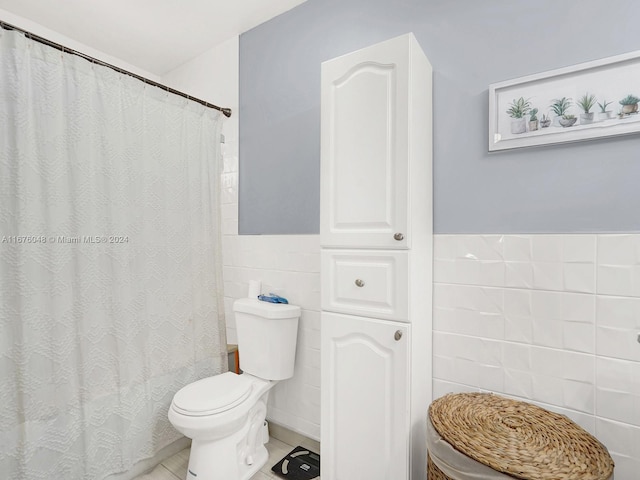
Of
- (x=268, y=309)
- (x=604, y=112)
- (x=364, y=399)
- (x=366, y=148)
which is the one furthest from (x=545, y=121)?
(x=268, y=309)

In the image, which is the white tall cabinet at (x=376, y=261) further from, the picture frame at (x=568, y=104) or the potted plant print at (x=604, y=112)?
the potted plant print at (x=604, y=112)

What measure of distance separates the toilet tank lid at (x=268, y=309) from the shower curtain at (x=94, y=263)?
31cm

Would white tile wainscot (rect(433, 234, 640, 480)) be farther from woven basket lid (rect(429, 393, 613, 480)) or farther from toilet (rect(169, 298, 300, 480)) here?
toilet (rect(169, 298, 300, 480))

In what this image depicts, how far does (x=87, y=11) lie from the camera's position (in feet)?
6.43

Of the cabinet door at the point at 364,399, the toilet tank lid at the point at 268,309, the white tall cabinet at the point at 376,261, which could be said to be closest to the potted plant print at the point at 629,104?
the white tall cabinet at the point at 376,261

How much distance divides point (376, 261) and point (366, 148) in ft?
1.48

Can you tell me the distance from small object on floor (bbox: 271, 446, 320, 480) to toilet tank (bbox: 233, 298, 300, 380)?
42cm

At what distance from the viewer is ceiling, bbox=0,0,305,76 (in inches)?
75.3

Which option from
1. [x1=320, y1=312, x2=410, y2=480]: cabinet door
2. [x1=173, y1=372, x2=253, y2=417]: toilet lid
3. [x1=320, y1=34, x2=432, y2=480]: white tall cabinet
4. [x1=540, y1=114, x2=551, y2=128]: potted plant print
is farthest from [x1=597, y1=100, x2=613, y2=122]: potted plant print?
[x1=173, y1=372, x2=253, y2=417]: toilet lid

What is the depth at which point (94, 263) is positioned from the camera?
5.17 feet

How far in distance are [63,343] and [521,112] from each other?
211 cm

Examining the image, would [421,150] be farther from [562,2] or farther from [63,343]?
[63,343]

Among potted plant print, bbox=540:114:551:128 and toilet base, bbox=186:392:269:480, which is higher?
potted plant print, bbox=540:114:551:128

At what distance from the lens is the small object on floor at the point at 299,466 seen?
1.68 m
